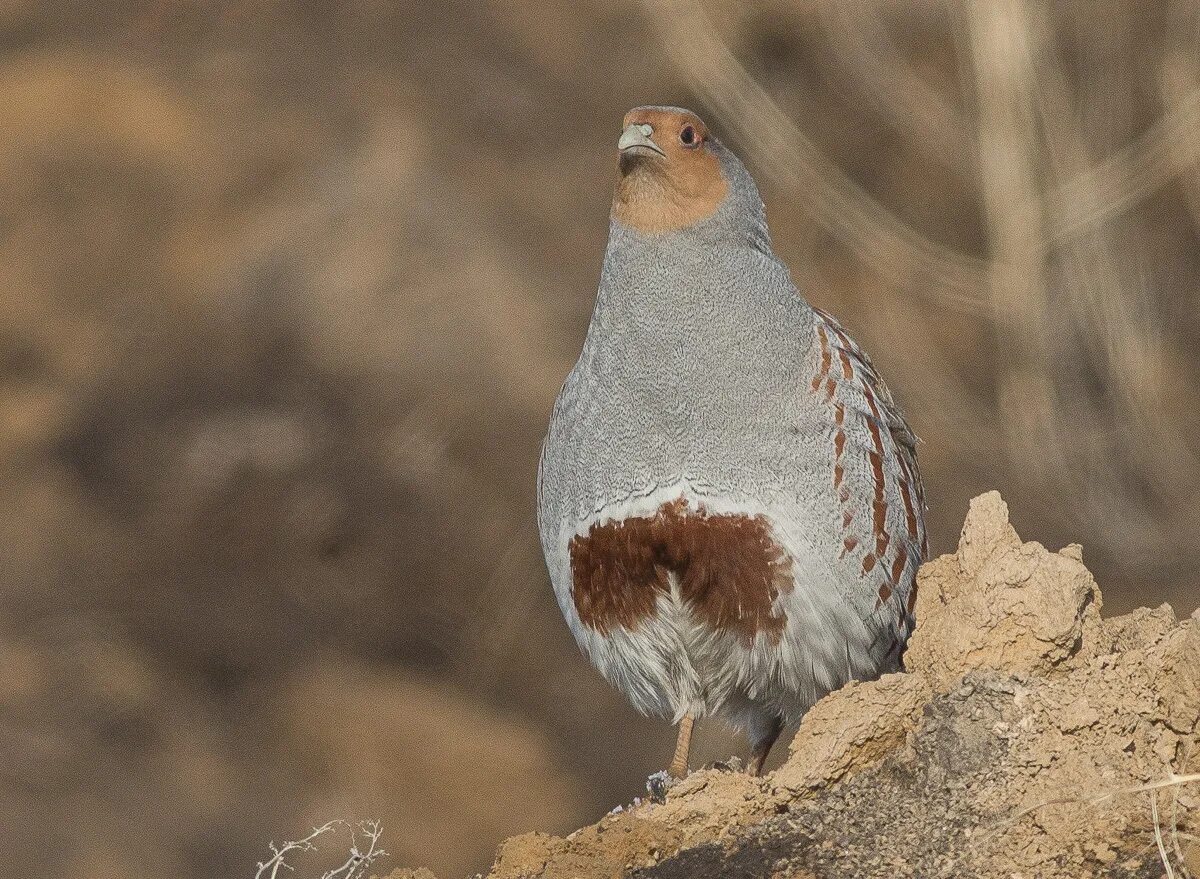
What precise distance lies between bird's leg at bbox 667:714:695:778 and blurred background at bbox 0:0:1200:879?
3.77m

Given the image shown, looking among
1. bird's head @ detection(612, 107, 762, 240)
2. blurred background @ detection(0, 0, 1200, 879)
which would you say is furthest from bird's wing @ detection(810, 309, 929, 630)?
blurred background @ detection(0, 0, 1200, 879)

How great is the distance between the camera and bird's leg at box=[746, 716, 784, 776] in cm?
485

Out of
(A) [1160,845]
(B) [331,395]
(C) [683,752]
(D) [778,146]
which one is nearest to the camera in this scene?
(A) [1160,845]

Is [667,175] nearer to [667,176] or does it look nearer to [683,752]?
[667,176]

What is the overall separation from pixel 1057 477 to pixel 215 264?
12.8 feet

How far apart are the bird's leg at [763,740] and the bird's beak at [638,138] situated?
146 centimetres

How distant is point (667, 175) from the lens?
4336mm

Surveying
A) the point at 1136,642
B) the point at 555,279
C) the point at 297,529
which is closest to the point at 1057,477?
the point at 555,279

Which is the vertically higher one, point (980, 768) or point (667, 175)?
point (667, 175)

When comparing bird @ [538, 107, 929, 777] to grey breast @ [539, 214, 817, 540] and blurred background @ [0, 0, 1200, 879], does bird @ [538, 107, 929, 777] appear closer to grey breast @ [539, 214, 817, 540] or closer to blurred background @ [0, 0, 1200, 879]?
grey breast @ [539, 214, 817, 540]

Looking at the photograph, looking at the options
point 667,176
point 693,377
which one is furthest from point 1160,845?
point 667,176

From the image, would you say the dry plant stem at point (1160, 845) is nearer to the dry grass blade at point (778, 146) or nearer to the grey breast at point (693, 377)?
the grey breast at point (693, 377)

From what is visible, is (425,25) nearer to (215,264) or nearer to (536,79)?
(536,79)

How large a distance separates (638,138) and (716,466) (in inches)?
28.7
